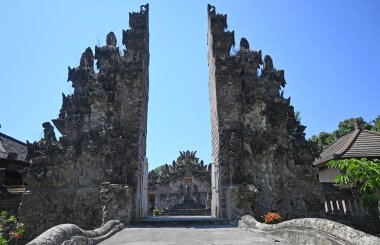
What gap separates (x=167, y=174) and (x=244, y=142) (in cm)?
1590

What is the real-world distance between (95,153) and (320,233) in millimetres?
10852

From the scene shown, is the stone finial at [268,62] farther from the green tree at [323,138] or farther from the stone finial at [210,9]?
the green tree at [323,138]

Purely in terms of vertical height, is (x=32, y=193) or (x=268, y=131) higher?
(x=268, y=131)

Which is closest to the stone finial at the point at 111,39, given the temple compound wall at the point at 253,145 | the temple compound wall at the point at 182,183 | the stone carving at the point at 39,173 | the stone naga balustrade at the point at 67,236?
the temple compound wall at the point at 253,145

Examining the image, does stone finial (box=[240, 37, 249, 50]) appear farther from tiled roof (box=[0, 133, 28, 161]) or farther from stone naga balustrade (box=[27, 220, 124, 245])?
tiled roof (box=[0, 133, 28, 161])

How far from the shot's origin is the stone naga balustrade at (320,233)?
15.3 ft

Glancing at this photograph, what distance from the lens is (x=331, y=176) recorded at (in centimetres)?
2106

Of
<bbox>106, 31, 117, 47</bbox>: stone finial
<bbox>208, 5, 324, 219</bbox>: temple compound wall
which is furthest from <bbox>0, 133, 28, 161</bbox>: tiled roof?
<bbox>208, 5, 324, 219</bbox>: temple compound wall

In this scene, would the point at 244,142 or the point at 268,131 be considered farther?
the point at 268,131

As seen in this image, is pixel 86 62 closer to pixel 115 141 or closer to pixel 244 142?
pixel 115 141

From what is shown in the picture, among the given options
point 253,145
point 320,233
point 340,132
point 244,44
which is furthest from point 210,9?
point 340,132

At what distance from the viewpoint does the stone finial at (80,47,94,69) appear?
1742 centimetres

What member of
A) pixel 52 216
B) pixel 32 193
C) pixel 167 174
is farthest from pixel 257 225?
pixel 167 174


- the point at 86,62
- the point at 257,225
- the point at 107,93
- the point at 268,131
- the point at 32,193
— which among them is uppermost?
the point at 86,62
